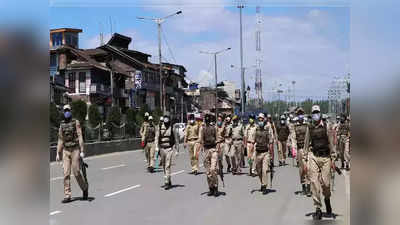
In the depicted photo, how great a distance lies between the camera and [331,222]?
829 centimetres

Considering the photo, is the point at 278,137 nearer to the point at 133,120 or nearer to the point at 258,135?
the point at 258,135

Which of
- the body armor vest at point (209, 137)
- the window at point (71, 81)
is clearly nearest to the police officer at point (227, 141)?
the body armor vest at point (209, 137)

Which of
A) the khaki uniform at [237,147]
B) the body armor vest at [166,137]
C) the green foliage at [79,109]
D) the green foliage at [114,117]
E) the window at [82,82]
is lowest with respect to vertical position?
the khaki uniform at [237,147]

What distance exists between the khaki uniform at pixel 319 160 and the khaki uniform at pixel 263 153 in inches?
117

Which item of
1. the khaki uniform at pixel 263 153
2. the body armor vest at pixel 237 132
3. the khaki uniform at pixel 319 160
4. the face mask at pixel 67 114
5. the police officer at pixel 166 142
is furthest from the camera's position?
the body armor vest at pixel 237 132

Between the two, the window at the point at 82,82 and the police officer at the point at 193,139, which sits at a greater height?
the window at the point at 82,82

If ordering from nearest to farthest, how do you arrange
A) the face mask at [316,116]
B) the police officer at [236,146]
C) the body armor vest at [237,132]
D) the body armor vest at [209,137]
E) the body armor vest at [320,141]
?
1. the body armor vest at [320,141]
2. the face mask at [316,116]
3. the body armor vest at [209,137]
4. the police officer at [236,146]
5. the body armor vest at [237,132]

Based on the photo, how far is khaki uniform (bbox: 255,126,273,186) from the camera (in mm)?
11781

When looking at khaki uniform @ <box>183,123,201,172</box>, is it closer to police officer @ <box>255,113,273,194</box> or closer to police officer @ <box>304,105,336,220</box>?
police officer @ <box>255,113,273,194</box>

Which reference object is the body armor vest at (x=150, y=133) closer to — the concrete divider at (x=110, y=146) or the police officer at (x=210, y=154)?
the police officer at (x=210, y=154)

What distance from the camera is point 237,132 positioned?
58.0 feet

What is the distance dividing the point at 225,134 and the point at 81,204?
772 cm

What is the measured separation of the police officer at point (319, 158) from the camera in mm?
8508
